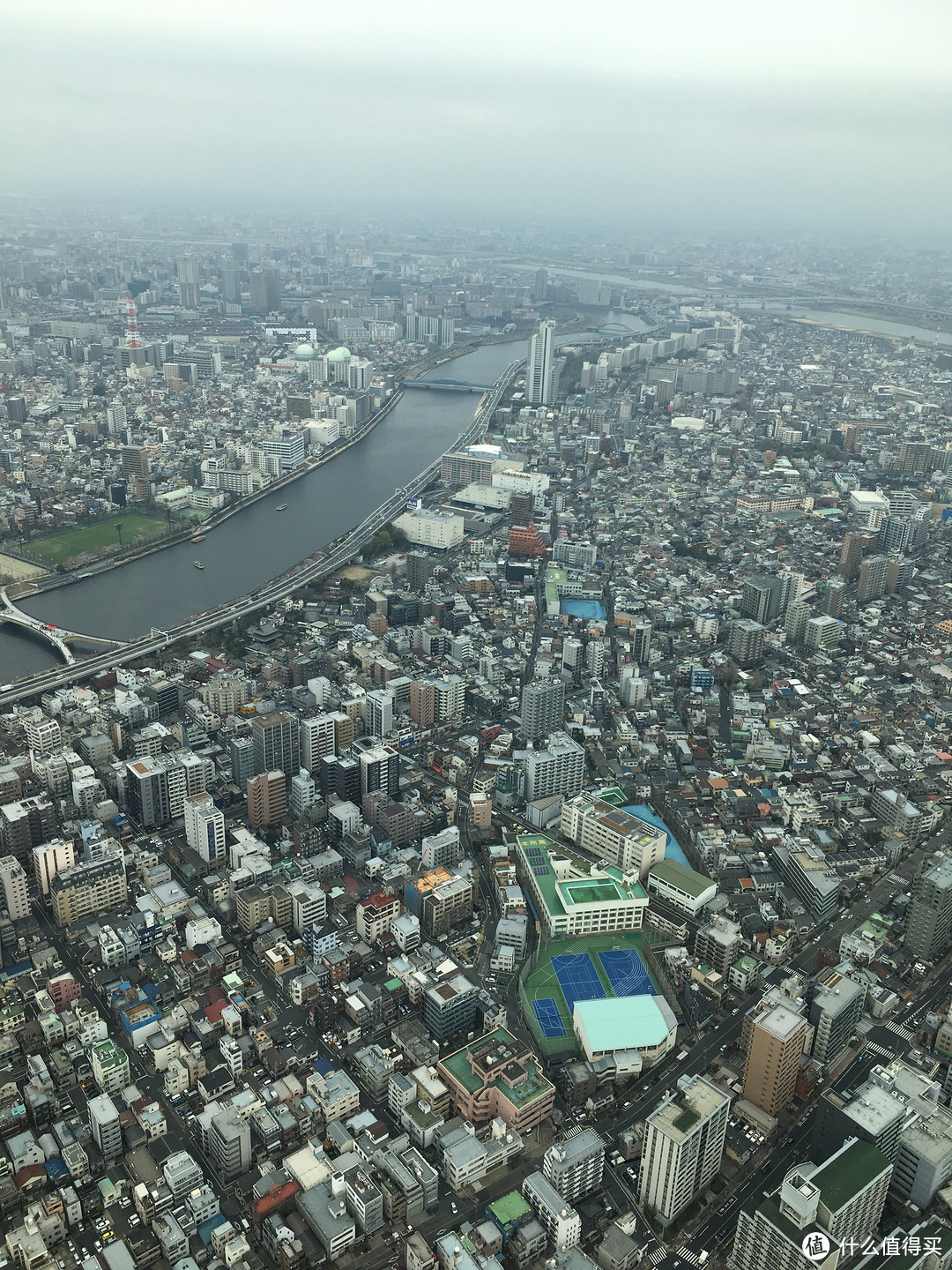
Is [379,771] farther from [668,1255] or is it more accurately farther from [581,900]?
[668,1255]

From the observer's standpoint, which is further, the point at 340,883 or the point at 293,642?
the point at 293,642

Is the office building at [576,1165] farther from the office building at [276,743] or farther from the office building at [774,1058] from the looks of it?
the office building at [276,743]

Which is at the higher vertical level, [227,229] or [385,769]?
[227,229]

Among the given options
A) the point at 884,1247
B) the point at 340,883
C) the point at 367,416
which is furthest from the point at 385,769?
the point at 367,416

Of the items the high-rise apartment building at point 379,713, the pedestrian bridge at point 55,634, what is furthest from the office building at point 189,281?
the high-rise apartment building at point 379,713

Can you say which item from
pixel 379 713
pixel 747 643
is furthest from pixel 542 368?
pixel 379 713

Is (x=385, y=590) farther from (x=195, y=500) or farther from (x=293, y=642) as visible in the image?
(x=195, y=500)
